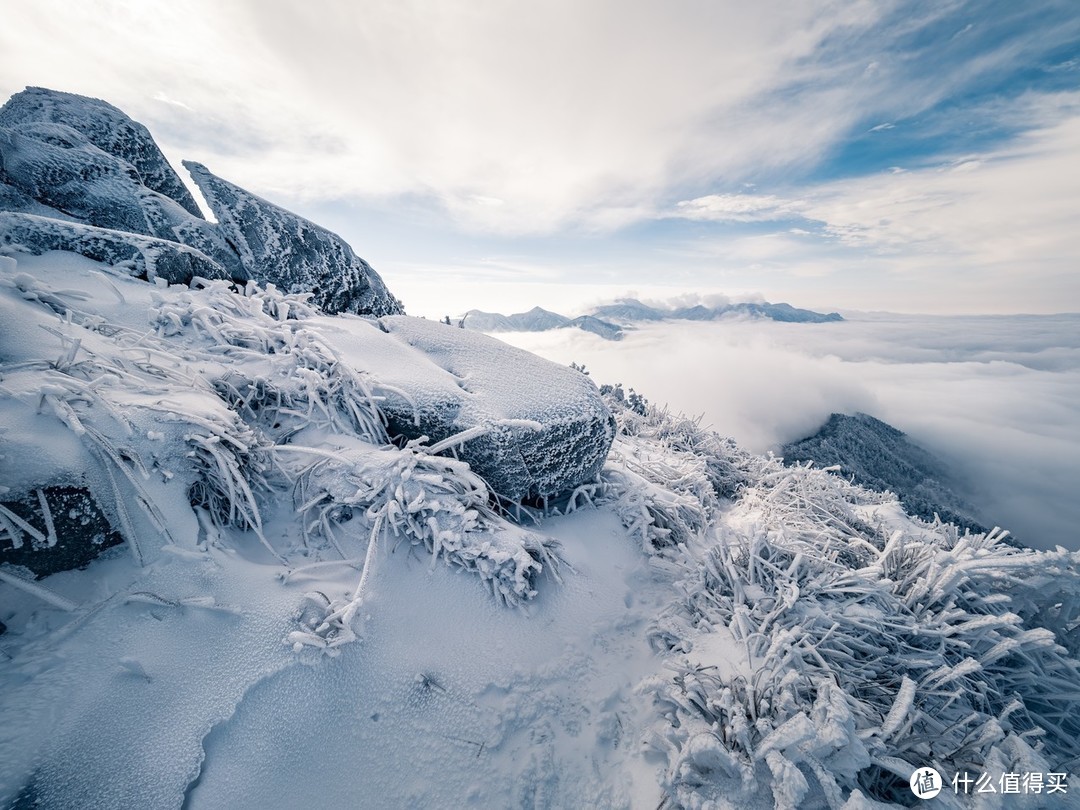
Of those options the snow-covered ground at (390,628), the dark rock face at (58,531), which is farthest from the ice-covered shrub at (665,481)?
the dark rock face at (58,531)

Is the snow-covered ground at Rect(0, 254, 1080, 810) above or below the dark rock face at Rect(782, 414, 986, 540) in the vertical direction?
above

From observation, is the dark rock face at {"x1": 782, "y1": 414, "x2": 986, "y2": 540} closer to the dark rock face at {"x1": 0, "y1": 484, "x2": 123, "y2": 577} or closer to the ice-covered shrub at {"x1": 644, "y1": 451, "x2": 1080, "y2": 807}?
the ice-covered shrub at {"x1": 644, "y1": 451, "x2": 1080, "y2": 807}

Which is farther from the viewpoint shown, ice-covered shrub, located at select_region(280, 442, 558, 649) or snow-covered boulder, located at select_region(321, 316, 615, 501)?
snow-covered boulder, located at select_region(321, 316, 615, 501)

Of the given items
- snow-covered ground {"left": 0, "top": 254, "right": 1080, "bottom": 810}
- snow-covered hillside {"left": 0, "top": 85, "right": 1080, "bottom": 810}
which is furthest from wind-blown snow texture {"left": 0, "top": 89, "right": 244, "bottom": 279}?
snow-covered ground {"left": 0, "top": 254, "right": 1080, "bottom": 810}

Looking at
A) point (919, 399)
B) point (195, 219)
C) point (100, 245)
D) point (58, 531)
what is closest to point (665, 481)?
point (58, 531)

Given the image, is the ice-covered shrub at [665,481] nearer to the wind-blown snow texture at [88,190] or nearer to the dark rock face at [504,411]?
the dark rock face at [504,411]

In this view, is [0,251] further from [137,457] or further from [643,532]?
[643,532]

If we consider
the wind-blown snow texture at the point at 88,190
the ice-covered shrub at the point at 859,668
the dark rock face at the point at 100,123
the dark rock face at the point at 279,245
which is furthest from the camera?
the dark rock face at the point at 100,123
